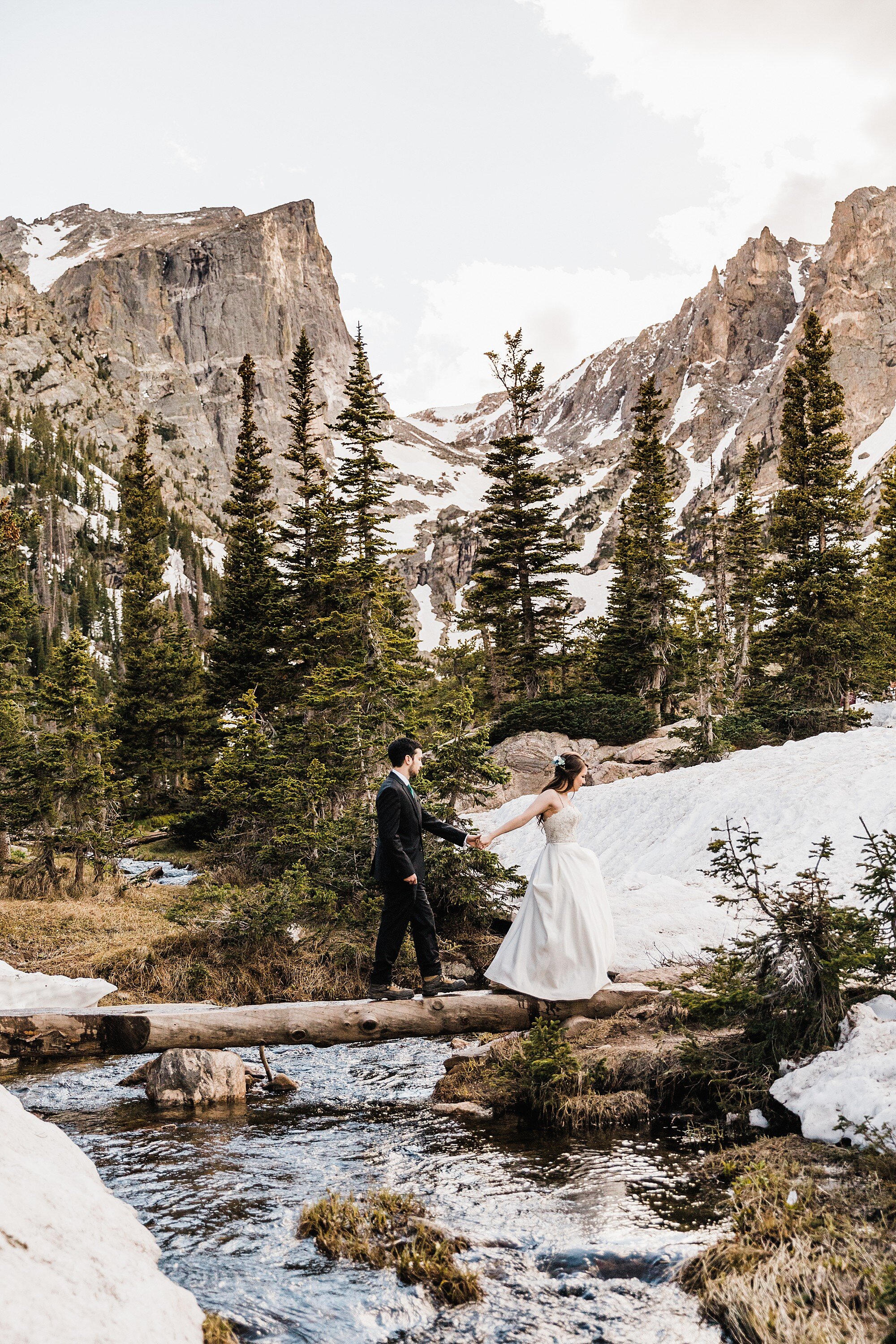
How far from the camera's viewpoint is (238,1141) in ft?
20.8

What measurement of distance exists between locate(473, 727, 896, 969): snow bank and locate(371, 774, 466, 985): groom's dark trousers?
9.93ft

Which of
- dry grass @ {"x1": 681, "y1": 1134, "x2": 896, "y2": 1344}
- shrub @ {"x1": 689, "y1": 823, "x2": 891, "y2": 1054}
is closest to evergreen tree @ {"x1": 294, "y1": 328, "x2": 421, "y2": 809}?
shrub @ {"x1": 689, "y1": 823, "x2": 891, "y2": 1054}

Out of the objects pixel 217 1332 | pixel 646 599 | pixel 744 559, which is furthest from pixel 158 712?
pixel 744 559

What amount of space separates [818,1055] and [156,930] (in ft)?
37.4

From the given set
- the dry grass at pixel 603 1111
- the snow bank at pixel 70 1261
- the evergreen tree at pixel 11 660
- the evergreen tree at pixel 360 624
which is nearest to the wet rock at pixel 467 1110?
the dry grass at pixel 603 1111

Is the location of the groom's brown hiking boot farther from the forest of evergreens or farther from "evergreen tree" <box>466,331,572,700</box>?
"evergreen tree" <box>466,331,572,700</box>

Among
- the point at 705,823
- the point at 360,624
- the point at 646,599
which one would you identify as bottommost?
the point at 705,823

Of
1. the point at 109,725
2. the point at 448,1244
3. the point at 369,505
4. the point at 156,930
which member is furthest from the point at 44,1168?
the point at 109,725

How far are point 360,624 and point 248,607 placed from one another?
922cm

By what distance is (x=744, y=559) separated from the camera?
53.4m

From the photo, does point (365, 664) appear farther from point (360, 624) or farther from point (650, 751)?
point (650, 751)

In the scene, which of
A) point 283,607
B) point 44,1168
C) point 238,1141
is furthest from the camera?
point 283,607

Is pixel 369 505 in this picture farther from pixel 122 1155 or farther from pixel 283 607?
pixel 122 1155

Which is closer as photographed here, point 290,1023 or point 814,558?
point 290,1023
